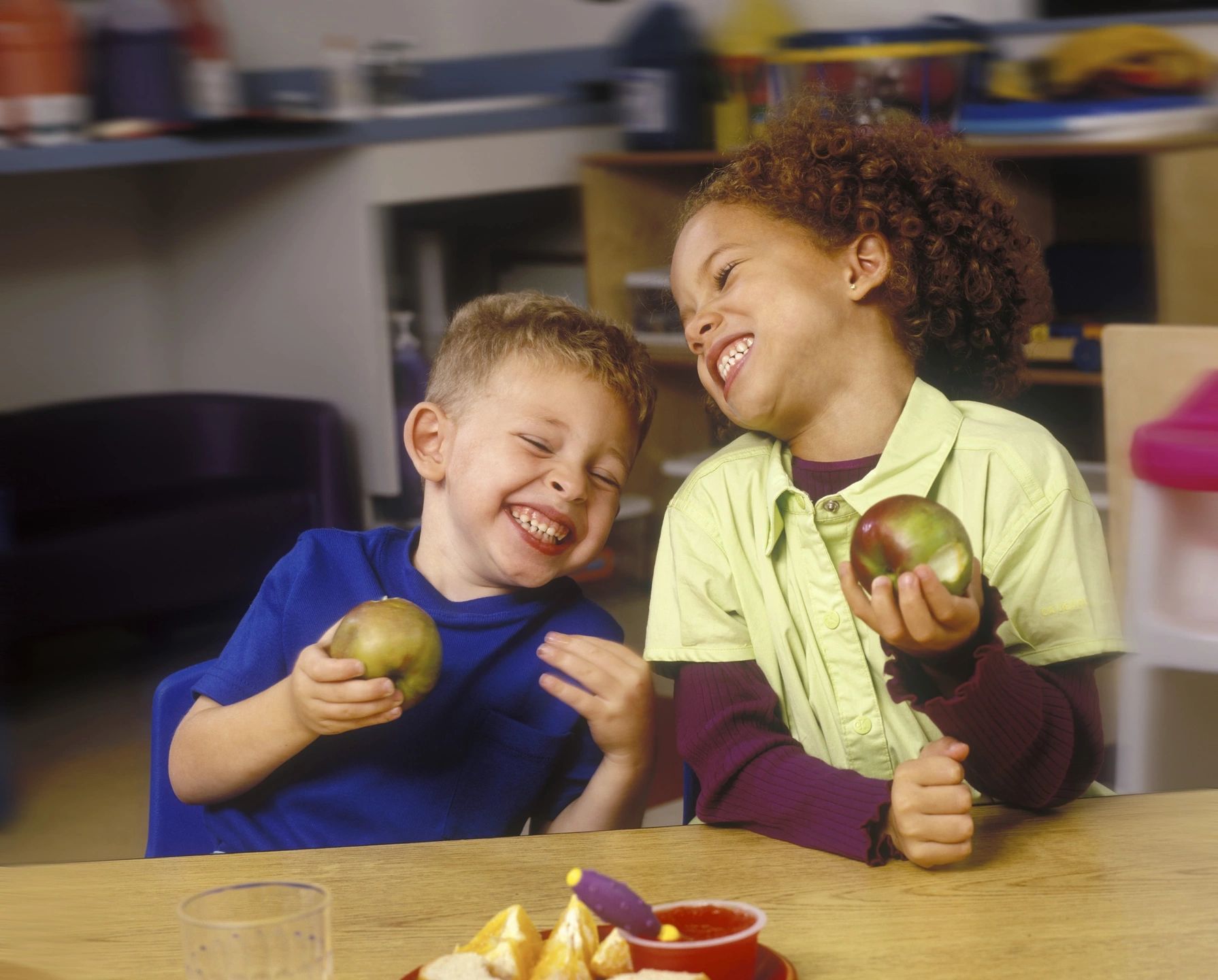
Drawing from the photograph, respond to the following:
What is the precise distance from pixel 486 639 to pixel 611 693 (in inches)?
4.2

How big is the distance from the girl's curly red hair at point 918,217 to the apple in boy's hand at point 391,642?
356 millimetres

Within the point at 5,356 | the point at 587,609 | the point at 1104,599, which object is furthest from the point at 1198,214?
the point at 5,356

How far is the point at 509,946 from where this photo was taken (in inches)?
21.4

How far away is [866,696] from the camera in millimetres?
866

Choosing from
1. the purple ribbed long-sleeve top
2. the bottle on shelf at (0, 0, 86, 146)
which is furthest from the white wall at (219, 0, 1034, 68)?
the purple ribbed long-sleeve top

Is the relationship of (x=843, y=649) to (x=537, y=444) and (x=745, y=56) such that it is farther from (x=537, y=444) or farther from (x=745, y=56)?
(x=745, y=56)

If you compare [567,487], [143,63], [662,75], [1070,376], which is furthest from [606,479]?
[143,63]

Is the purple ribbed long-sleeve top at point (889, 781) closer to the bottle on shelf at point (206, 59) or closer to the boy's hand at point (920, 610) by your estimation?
the boy's hand at point (920, 610)

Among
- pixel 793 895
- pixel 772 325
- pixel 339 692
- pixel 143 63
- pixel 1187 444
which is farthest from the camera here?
pixel 143 63

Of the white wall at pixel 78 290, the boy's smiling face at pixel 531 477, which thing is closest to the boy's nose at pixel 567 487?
the boy's smiling face at pixel 531 477

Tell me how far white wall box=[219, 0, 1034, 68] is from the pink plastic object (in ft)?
2.01

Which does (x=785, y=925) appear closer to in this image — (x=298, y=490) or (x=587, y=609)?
(x=587, y=609)

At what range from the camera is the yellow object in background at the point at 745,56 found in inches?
53.5

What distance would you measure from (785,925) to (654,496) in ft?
1.40
